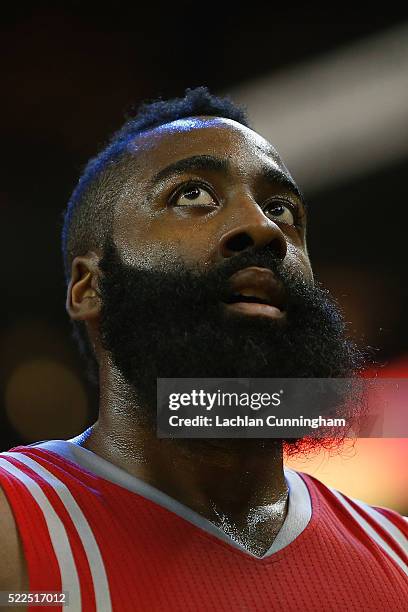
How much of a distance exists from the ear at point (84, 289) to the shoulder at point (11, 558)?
1.47ft

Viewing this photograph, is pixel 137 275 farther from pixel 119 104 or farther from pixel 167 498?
pixel 119 104

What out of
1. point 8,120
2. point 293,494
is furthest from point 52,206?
point 293,494

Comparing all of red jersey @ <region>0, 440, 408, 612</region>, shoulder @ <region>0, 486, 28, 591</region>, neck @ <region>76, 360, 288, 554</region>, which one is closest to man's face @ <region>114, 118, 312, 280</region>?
neck @ <region>76, 360, 288, 554</region>

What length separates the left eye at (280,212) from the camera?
1.38m

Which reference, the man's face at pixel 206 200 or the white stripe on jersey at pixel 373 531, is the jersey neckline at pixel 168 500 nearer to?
the white stripe on jersey at pixel 373 531

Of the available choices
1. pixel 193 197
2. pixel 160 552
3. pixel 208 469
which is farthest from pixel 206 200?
pixel 160 552

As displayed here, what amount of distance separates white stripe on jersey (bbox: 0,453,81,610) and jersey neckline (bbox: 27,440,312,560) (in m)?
0.13

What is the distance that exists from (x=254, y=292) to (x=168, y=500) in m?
0.33

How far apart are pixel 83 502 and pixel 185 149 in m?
0.61

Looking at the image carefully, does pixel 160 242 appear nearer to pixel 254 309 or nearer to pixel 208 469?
pixel 254 309

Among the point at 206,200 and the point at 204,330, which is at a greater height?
the point at 206,200

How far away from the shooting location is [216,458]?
120cm

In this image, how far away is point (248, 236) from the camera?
122 cm

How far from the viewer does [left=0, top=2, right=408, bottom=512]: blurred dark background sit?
2045mm
